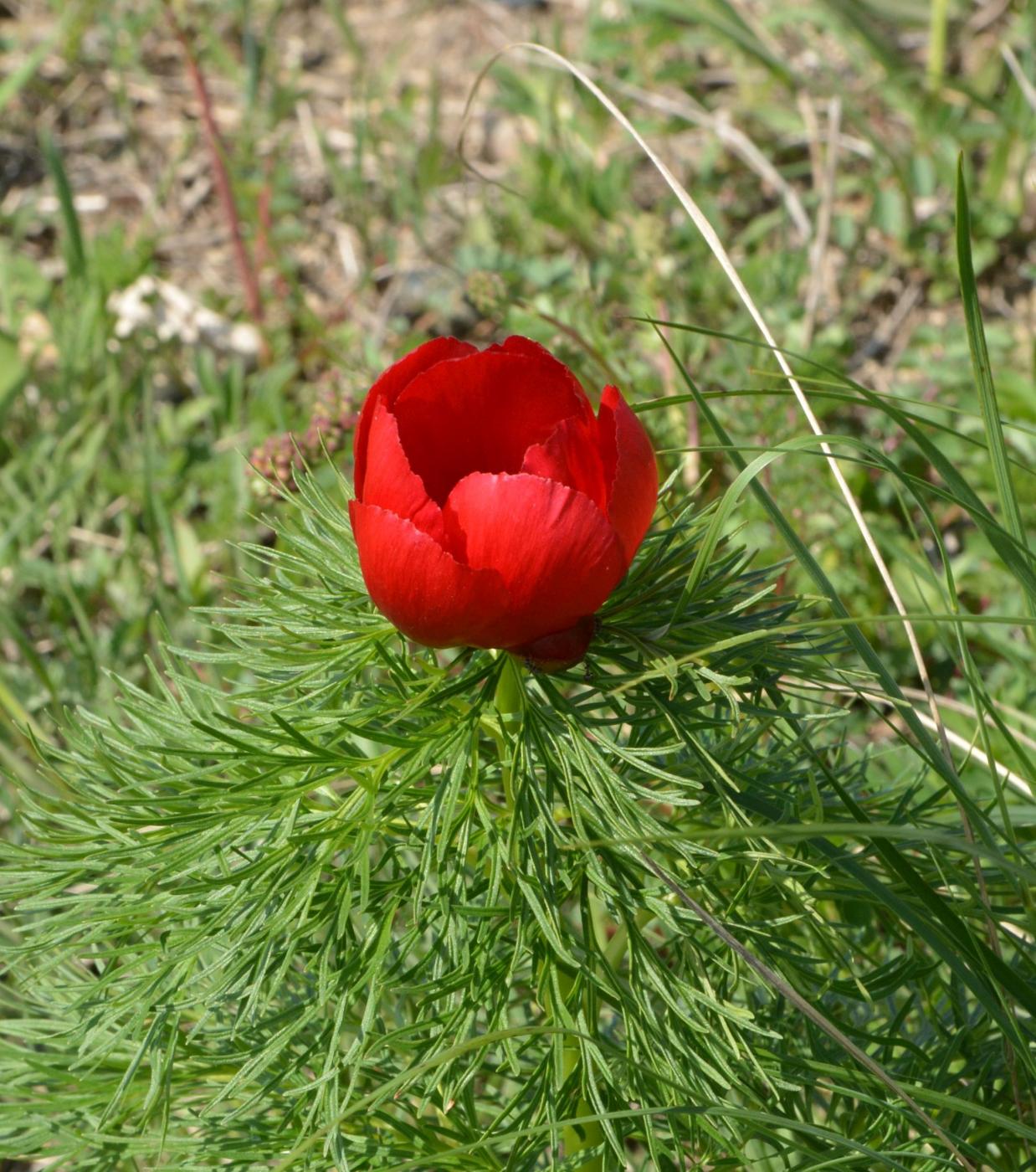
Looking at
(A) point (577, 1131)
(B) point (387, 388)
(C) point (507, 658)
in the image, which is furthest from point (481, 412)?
(A) point (577, 1131)

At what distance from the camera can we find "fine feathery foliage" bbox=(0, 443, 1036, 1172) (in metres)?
1.03

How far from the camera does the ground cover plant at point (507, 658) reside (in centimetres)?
105

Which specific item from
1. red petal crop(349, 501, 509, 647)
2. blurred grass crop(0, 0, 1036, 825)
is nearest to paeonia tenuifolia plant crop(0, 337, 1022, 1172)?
red petal crop(349, 501, 509, 647)

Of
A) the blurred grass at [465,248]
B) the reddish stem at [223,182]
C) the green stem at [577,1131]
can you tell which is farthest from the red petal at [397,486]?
the reddish stem at [223,182]

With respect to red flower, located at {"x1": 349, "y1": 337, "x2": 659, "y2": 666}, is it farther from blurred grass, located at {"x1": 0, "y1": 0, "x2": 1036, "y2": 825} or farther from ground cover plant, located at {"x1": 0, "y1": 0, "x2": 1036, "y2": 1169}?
blurred grass, located at {"x1": 0, "y1": 0, "x2": 1036, "y2": 825}

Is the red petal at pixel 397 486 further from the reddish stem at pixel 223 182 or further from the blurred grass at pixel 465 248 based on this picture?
the reddish stem at pixel 223 182

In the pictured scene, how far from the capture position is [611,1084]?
3.40 feet

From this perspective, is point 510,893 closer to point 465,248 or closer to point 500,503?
point 500,503

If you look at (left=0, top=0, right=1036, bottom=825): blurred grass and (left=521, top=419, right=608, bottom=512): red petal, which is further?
(left=0, top=0, right=1036, bottom=825): blurred grass

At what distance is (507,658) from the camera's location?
3.46ft

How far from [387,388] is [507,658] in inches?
8.3

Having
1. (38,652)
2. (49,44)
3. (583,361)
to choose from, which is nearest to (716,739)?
(583,361)

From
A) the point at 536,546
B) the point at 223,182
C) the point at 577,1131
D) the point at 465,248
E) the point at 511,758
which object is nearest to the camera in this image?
the point at 536,546

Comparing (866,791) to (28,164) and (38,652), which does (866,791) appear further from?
(28,164)
